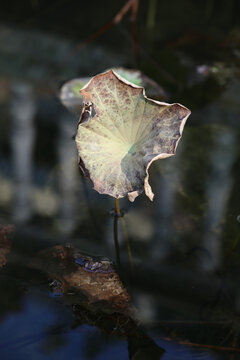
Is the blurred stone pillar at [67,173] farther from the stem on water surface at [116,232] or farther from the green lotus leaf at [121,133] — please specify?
the green lotus leaf at [121,133]

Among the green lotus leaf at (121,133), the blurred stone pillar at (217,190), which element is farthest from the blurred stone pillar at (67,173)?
the blurred stone pillar at (217,190)

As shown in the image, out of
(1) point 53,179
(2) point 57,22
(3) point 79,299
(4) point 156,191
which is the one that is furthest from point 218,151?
(2) point 57,22

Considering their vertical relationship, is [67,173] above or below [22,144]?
below

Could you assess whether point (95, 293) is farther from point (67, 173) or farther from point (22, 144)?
point (22, 144)

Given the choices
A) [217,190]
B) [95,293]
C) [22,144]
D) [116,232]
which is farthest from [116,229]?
[22,144]

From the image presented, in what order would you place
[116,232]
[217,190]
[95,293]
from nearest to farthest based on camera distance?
[95,293]
[116,232]
[217,190]

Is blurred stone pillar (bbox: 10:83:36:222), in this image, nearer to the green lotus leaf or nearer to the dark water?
the dark water

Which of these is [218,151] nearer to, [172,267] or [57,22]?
[172,267]
